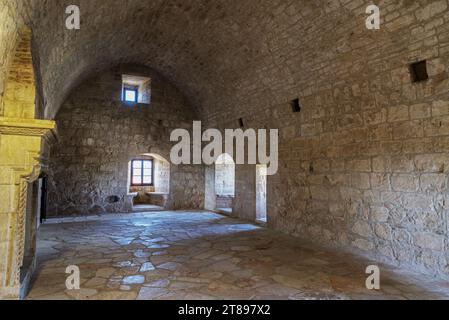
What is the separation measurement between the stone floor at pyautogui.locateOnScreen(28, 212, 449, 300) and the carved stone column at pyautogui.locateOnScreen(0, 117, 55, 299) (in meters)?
0.47

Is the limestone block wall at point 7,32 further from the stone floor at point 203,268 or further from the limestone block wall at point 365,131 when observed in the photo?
the limestone block wall at point 365,131

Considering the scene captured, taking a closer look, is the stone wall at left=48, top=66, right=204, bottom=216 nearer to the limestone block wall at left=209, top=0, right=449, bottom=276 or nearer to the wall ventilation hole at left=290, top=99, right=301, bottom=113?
the limestone block wall at left=209, top=0, right=449, bottom=276

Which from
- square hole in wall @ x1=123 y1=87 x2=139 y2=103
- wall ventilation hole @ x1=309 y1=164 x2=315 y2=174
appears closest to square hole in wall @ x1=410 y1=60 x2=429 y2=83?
wall ventilation hole @ x1=309 y1=164 x2=315 y2=174

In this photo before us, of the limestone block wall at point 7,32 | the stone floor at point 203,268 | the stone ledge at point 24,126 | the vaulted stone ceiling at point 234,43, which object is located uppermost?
the vaulted stone ceiling at point 234,43

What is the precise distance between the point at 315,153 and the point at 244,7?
9.25 ft

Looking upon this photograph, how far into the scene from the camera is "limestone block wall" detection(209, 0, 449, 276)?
338 centimetres

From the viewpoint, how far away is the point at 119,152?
849 cm

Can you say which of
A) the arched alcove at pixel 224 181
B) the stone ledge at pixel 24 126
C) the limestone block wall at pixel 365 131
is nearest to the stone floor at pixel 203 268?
the limestone block wall at pixel 365 131

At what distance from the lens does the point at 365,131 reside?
423 centimetres

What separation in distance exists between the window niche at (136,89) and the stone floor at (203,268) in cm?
479

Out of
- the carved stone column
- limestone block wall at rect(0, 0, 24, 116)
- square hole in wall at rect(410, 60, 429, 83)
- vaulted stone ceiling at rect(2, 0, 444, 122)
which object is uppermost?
vaulted stone ceiling at rect(2, 0, 444, 122)

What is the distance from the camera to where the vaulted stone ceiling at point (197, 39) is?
13.3 feet

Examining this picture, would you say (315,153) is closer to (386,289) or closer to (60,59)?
(386,289)

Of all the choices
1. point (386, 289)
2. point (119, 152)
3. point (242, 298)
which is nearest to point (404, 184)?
point (386, 289)
